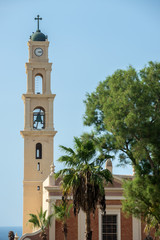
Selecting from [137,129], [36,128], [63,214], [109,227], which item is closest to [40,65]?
[36,128]

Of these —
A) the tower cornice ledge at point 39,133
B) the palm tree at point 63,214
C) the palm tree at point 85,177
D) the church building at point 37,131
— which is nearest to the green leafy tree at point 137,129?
the palm tree at point 85,177

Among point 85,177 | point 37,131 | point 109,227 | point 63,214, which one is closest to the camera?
point 85,177

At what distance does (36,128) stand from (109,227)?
1428 centimetres

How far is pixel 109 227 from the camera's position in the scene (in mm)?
42000

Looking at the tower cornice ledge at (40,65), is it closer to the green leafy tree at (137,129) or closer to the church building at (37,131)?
the church building at (37,131)

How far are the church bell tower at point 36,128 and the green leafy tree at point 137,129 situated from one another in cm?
1747

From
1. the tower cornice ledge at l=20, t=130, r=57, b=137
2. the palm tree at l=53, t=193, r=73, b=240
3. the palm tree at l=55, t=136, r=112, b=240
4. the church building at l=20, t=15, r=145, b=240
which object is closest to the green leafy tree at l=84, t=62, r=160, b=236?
the palm tree at l=55, t=136, r=112, b=240

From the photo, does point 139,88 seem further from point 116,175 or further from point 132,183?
point 116,175

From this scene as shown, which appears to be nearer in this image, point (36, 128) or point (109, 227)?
point (109, 227)

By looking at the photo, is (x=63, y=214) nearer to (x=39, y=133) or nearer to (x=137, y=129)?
(x=137, y=129)

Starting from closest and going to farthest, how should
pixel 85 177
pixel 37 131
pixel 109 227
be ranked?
pixel 85 177
pixel 109 227
pixel 37 131

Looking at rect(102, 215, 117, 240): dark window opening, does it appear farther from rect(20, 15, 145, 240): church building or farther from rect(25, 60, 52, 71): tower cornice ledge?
rect(25, 60, 52, 71): tower cornice ledge

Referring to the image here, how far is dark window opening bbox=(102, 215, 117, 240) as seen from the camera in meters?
41.8

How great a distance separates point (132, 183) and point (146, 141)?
258cm
